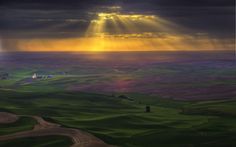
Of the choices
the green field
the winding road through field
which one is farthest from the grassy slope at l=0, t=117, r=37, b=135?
the winding road through field

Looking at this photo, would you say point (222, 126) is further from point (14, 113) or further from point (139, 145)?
point (14, 113)

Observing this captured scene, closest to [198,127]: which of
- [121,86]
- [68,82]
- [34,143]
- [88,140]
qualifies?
[88,140]

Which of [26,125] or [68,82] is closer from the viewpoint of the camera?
[26,125]

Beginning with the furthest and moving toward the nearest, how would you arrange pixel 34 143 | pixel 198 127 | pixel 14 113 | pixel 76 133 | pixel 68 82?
1. pixel 68 82
2. pixel 14 113
3. pixel 198 127
4. pixel 76 133
5. pixel 34 143

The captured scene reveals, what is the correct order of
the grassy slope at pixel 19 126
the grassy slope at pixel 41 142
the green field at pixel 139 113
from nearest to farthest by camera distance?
1. the grassy slope at pixel 41 142
2. the green field at pixel 139 113
3. the grassy slope at pixel 19 126

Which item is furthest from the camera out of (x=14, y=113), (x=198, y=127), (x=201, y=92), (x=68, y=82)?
(x=68, y=82)

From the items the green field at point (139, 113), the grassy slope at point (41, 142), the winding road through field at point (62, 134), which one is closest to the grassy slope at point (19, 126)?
the green field at point (139, 113)

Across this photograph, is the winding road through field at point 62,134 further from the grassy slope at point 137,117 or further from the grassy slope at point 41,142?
the grassy slope at point 137,117
